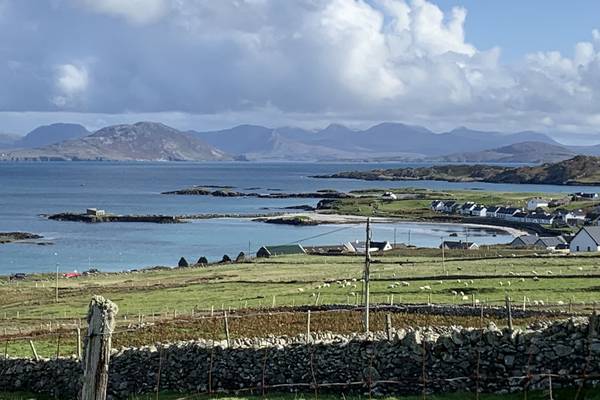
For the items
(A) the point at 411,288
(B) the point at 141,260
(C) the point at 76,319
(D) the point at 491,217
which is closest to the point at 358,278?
(A) the point at 411,288

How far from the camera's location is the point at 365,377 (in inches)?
784

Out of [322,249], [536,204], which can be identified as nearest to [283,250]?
[322,249]

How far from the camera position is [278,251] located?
4237 inches

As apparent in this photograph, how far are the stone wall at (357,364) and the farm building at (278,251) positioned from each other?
8051cm

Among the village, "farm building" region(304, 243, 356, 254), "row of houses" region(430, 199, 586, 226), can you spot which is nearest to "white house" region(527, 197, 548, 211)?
the village

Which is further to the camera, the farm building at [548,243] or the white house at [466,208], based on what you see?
the white house at [466,208]

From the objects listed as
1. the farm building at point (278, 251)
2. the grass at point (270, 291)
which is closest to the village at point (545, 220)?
the farm building at point (278, 251)

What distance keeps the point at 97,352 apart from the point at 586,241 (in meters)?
106

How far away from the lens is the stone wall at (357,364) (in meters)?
17.9

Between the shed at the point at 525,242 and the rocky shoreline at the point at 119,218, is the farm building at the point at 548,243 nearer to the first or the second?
the shed at the point at 525,242

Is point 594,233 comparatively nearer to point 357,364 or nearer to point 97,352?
point 357,364

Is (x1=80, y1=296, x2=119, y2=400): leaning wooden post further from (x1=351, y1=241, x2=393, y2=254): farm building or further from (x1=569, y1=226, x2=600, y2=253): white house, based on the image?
(x1=569, y1=226, x2=600, y2=253): white house

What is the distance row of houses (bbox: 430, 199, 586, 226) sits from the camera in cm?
16688

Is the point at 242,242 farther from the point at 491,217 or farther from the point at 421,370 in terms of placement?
the point at 421,370
